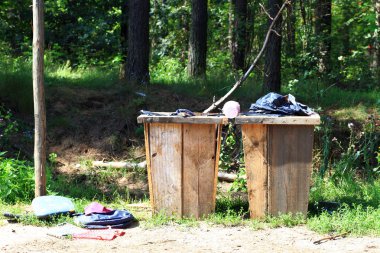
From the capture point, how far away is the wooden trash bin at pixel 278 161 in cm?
694

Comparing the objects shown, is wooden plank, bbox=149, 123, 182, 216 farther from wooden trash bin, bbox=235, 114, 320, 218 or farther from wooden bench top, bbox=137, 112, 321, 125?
wooden trash bin, bbox=235, 114, 320, 218

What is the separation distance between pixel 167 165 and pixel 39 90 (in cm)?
174

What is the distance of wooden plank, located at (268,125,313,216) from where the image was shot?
22.8 feet

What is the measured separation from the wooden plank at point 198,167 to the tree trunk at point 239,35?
984 cm

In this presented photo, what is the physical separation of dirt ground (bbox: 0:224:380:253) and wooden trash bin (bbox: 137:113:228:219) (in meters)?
0.33

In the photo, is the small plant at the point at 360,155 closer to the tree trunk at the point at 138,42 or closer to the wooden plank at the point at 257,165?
the wooden plank at the point at 257,165

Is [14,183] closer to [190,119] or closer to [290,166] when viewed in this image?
[190,119]

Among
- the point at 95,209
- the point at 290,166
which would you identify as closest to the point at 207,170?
the point at 290,166

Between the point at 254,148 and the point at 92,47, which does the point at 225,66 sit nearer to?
the point at 92,47

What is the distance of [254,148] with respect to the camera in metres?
7.03

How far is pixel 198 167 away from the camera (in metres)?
7.07

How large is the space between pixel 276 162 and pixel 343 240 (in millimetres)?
1098

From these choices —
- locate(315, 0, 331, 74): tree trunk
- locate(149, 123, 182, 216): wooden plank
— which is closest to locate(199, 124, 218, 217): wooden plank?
locate(149, 123, 182, 216): wooden plank

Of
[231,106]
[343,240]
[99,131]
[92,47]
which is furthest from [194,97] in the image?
[92,47]
